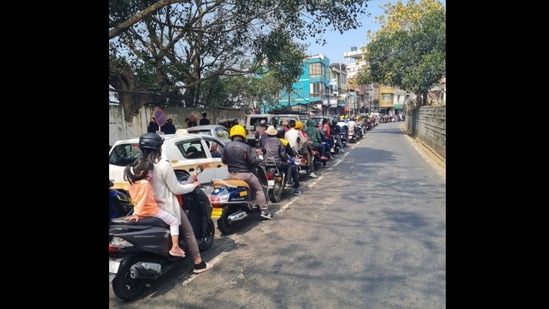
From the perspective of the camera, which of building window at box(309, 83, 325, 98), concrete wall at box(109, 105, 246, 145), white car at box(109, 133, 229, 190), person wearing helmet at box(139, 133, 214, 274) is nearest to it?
person wearing helmet at box(139, 133, 214, 274)

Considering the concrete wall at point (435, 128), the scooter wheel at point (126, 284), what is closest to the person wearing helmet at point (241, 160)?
the scooter wheel at point (126, 284)

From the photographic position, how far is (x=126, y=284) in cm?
325

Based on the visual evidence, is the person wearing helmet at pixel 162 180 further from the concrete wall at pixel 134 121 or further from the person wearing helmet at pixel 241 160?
the concrete wall at pixel 134 121

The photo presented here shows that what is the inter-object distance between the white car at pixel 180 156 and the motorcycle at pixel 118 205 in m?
1.51

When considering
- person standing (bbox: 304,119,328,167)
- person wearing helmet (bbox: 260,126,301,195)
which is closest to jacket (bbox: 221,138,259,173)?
person wearing helmet (bbox: 260,126,301,195)

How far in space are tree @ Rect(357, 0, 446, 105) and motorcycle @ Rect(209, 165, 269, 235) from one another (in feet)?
14.0

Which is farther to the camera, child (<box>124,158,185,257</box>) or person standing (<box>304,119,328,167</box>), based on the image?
person standing (<box>304,119,328,167</box>)

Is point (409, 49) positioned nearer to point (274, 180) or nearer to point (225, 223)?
point (274, 180)

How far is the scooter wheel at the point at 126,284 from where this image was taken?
3.14 m

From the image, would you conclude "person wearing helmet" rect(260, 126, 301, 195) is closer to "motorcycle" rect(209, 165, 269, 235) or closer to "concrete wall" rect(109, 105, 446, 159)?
"motorcycle" rect(209, 165, 269, 235)

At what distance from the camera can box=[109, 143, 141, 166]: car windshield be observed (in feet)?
19.8

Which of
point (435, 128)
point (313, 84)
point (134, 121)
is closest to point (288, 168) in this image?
point (134, 121)

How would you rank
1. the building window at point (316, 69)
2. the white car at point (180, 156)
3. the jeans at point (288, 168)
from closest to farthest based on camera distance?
the white car at point (180, 156), the jeans at point (288, 168), the building window at point (316, 69)
